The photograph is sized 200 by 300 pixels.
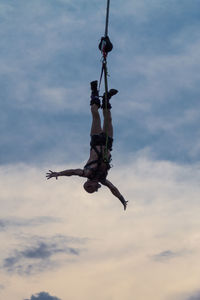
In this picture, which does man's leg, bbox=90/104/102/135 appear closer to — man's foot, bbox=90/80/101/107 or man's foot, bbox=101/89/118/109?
man's foot, bbox=90/80/101/107

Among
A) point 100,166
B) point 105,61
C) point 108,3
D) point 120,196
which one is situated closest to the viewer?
point 108,3

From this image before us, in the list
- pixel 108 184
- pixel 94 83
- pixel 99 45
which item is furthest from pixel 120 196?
pixel 99 45

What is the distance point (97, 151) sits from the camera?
25.0 metres

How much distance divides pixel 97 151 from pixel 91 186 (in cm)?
132

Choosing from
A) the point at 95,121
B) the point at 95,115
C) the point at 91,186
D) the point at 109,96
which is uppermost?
the point at 109,96

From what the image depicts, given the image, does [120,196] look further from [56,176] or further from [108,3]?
[108,3]

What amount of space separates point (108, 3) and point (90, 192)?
296 inches

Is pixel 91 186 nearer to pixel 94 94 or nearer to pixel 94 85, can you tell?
pixel 94 94

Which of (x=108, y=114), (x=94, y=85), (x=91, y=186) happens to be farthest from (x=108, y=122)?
(x=91, y=186)

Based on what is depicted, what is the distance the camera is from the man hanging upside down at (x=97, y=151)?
24906 millimetres

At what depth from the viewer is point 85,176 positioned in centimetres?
2502

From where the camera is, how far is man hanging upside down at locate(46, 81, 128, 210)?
24.9 m

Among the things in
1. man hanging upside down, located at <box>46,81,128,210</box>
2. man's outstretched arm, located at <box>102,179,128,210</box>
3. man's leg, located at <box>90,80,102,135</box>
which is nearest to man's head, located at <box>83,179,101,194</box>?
man hanging upside down, located at <box>46,81,128,210</box>

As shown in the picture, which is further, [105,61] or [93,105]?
[93,105]
